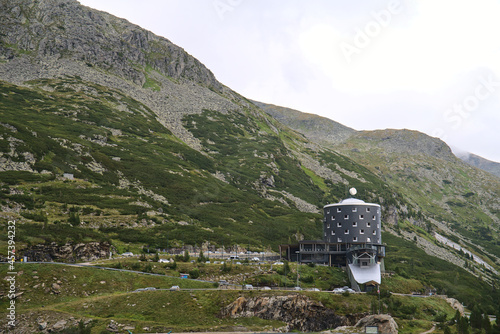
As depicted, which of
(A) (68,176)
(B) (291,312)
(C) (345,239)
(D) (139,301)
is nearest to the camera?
(D) (139,301)

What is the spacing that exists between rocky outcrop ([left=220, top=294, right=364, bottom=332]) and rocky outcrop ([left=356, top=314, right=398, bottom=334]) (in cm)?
638

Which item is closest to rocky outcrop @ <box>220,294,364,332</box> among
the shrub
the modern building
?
the shrub

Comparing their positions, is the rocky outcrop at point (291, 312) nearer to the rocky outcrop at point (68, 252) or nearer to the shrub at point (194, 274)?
the shrub at point (194, 274)

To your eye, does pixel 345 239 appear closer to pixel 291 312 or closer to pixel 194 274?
pixel 291 312

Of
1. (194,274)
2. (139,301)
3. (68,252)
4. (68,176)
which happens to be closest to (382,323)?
(194,274)

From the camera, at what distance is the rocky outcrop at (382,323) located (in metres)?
62.2

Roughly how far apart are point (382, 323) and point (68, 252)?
58605 mm

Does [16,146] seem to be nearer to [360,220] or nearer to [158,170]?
[158,170]

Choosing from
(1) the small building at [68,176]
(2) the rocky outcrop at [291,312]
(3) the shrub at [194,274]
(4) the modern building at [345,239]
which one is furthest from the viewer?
(1) the small building at [68,176]

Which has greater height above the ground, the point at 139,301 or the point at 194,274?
the point at 139,301

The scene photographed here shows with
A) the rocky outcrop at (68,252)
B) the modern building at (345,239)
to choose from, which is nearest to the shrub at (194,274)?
the rocky outcrop at (68,252)

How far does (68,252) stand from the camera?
8381 centimetres

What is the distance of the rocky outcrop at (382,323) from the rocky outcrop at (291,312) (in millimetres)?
6377

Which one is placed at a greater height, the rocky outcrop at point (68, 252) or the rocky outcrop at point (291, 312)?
the rocky outcrop at point (68, 252)
